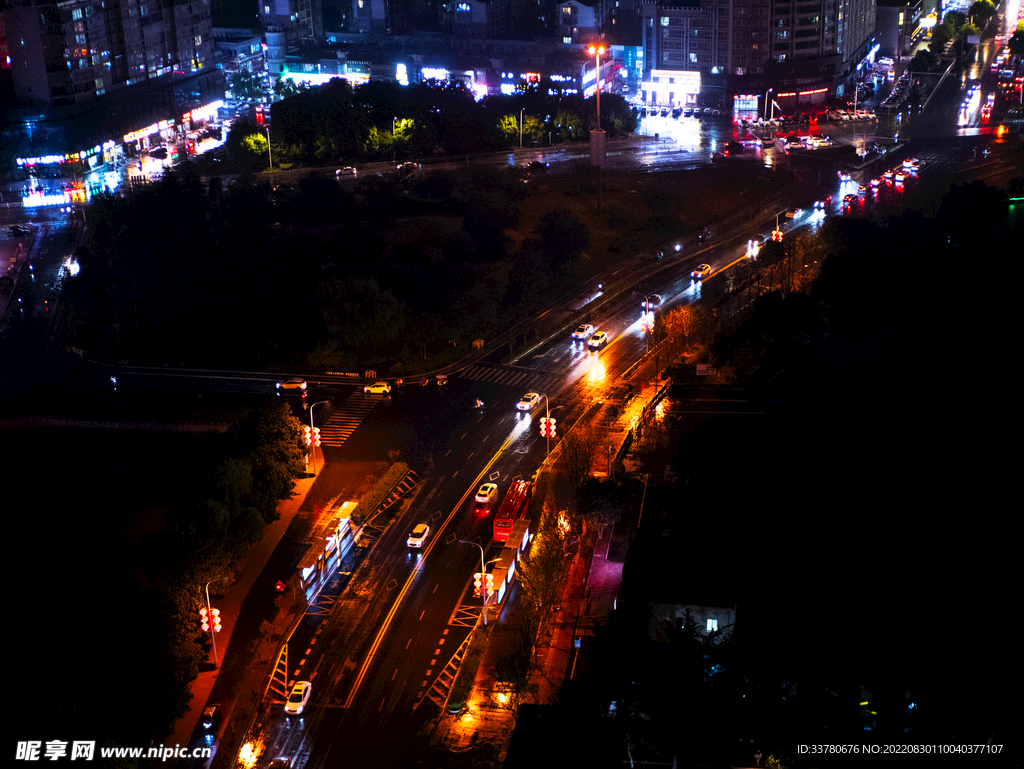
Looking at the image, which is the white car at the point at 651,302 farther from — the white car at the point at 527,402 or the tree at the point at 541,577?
the tree at the point at 541,577

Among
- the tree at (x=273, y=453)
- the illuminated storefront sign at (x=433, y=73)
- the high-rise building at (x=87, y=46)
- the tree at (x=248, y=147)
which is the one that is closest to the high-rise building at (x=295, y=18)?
the high-rise building at (x=87, y=46)

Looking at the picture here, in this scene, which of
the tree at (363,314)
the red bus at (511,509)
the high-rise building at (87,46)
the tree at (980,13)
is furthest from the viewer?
the tree at (980,13)

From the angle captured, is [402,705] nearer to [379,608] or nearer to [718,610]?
[379,608]

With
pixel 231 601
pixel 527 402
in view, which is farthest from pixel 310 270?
pixel 231 601

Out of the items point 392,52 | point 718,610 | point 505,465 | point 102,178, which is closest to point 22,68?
point 102,178

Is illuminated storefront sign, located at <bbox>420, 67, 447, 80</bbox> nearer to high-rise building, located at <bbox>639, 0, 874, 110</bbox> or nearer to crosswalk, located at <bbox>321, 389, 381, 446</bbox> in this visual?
high-rise building, located at <bbox>639, 0, 874, 110</bbox>

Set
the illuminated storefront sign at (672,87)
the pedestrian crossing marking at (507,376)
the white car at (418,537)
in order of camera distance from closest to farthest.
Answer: the white car at (418,537) → the pedestrian crossing marking at (507,376) → the illuminated storefront sign at (672,87)
